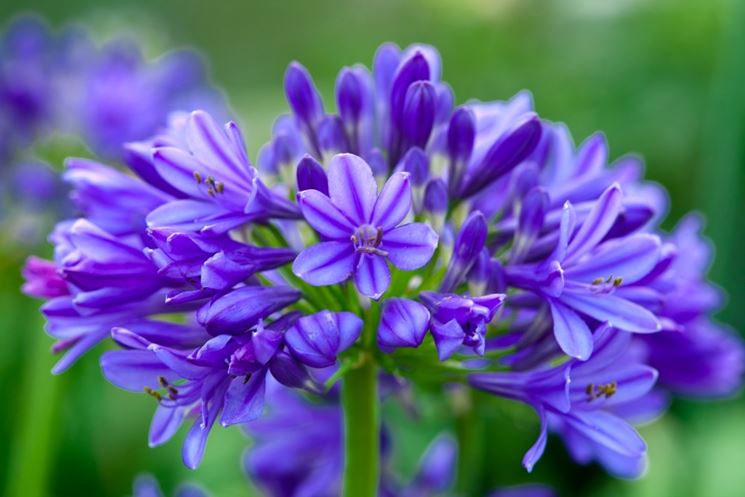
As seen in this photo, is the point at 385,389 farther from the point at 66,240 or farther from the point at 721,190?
the point at 721,190

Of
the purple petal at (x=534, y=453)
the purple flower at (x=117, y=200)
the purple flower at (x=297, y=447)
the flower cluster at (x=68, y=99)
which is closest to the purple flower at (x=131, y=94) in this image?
the flower cluster at (x=68, y=99)

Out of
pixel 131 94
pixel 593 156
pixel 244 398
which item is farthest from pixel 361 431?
pixel 131 94

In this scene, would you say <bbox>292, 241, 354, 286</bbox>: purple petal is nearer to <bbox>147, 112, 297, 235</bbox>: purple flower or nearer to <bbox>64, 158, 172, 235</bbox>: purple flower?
<bbox>147, 112, 297, 235</bbox>: purple flower

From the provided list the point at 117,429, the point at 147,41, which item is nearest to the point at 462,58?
the point at 147,41

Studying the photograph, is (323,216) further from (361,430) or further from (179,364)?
(361,430)

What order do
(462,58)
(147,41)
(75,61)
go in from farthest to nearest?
1. (462,58)
2. (147,41)
3. (75,61)
